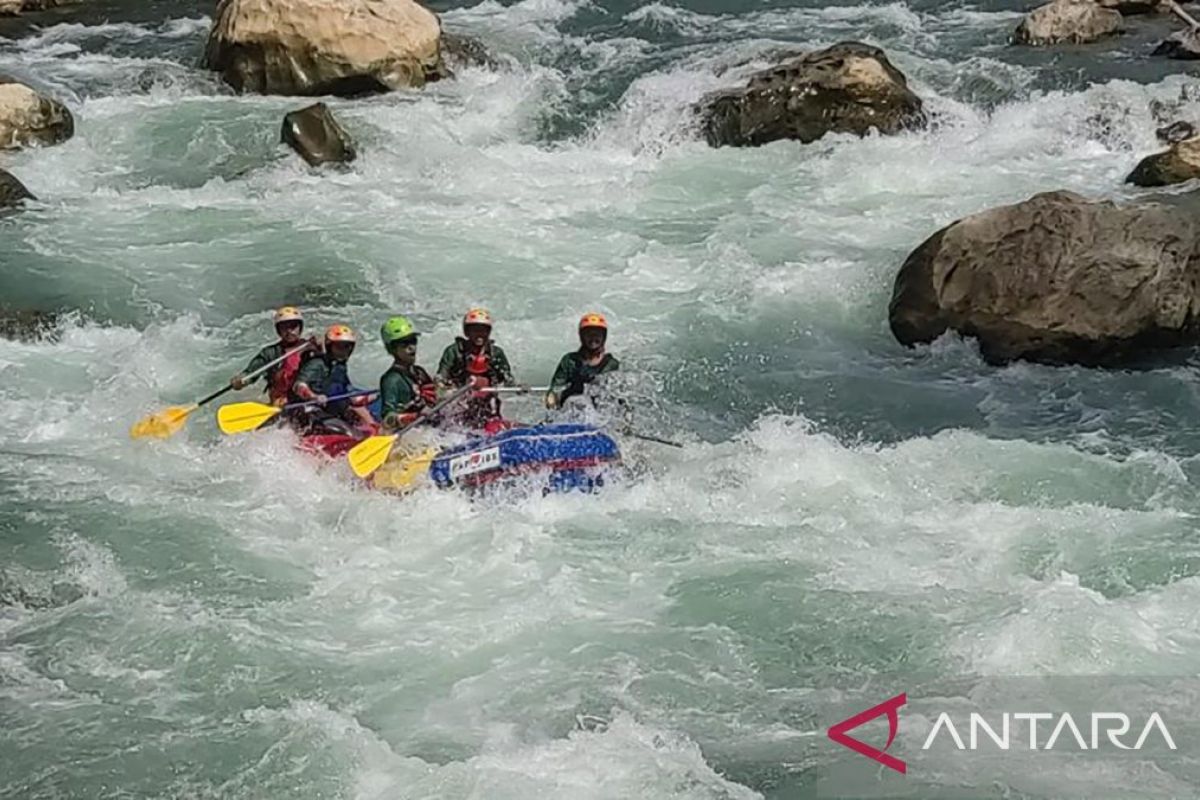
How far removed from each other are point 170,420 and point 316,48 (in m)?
6.55

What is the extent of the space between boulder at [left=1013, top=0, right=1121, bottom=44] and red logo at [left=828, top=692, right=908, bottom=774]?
34.8ft

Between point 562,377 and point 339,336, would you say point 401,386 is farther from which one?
point 562,377

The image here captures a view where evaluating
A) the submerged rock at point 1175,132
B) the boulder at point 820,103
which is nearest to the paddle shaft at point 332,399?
the boulder at point 820,103

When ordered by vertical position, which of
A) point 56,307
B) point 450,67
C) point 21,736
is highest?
point 450,67

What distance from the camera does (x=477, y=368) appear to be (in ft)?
28.0

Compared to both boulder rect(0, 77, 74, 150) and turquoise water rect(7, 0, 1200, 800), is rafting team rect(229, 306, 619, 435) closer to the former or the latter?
turquoise water rect(7, 0, 1200, 800)

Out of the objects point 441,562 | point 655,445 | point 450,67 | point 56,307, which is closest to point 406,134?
point 450,67

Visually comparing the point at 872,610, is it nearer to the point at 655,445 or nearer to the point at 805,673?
the point at 805,673

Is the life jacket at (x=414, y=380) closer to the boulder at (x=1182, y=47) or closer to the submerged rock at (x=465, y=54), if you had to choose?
the submerged rock at (x=465, y=54)

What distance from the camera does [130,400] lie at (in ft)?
30.6

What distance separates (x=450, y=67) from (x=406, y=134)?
1816 mm

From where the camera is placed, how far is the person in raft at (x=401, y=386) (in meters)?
8.29

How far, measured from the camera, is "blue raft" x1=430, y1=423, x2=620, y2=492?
7.85 metres

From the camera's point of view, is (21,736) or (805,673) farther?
(805,673)
